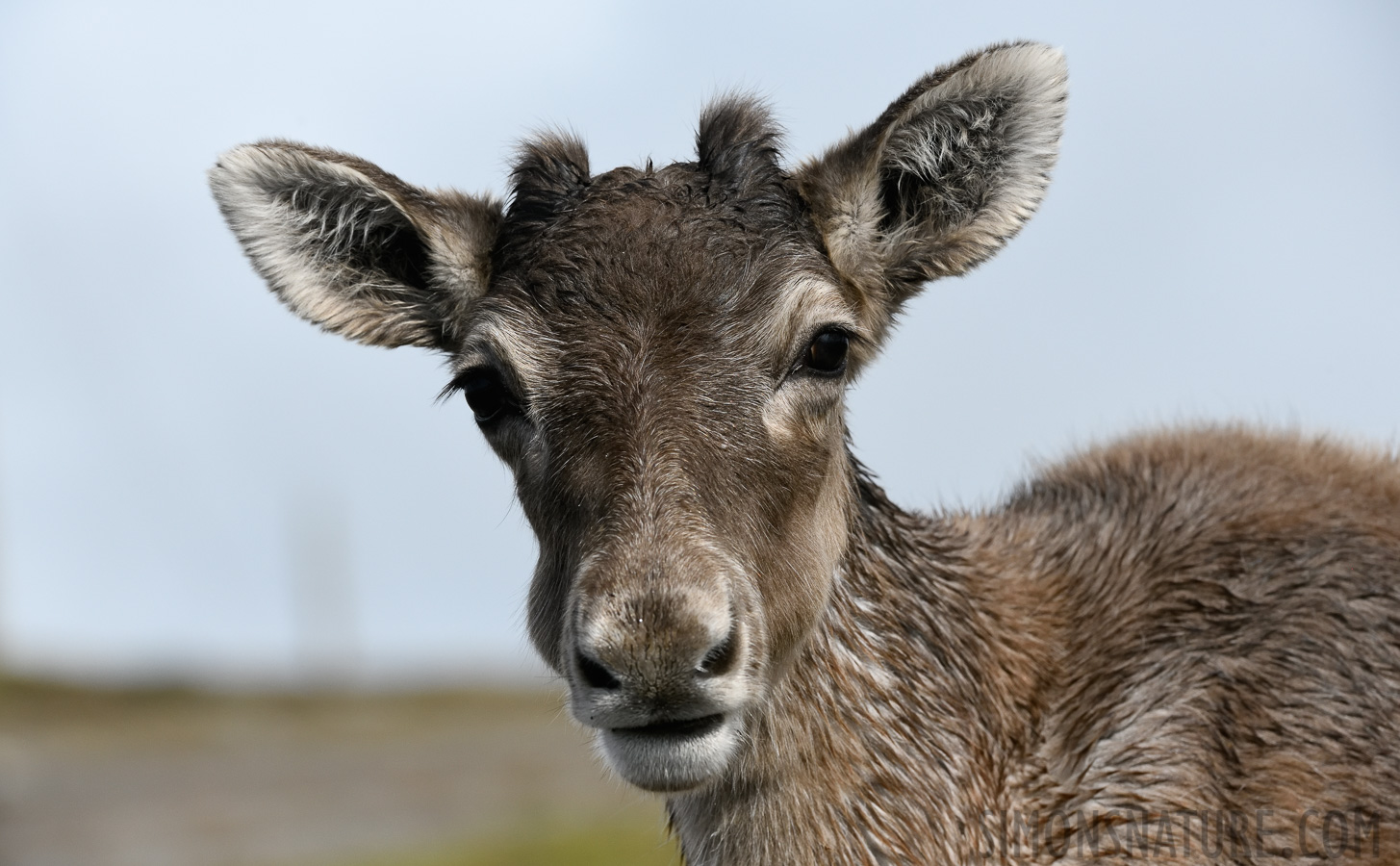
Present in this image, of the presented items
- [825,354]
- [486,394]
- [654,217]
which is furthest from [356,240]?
[825,354]

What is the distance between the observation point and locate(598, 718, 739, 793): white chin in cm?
479

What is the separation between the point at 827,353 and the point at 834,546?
76 centimetres

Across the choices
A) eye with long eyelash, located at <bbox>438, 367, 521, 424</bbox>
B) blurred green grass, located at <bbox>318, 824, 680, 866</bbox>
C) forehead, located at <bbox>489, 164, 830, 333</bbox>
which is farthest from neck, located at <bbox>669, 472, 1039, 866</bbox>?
blurred green grass, located at <bbox>318, 824, 680, 866</bbox>

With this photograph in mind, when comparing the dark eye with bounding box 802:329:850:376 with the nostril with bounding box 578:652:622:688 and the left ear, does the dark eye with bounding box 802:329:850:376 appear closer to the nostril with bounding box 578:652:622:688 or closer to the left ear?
the left ear

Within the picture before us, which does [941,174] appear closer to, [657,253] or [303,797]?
[657,253]

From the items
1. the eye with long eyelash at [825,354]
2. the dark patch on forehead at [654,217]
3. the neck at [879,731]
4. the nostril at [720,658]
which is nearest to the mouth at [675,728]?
the nostril at [720,658]

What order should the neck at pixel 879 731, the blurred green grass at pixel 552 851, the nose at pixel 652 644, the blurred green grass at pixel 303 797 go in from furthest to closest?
the blurred green grass at pixel 303 797
the blurred green grass at pixel 552 851
the neck at pixel 879 731
the nose at pixel 652 644

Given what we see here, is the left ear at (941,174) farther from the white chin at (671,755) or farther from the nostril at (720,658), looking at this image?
the white chin at (671,755)

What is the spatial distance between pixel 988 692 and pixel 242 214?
366 cm

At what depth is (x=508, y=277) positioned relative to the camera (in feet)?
19.2

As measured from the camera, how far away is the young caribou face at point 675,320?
4797mm

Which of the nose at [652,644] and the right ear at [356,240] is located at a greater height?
the right ear at [356,240]

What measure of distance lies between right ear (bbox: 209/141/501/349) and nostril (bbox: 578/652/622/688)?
6.64ft

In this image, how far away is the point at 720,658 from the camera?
15.4ft
